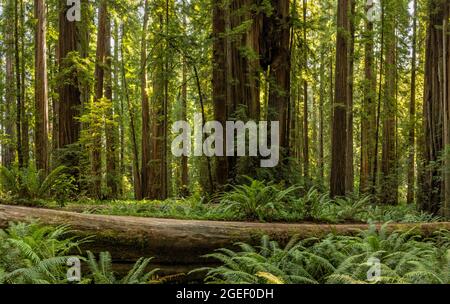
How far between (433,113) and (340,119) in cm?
256

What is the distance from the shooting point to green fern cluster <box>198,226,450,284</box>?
4602 mm

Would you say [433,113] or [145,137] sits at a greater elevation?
[433,113]

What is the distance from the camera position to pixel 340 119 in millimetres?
11664

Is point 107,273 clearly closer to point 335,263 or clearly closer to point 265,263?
point 265,263

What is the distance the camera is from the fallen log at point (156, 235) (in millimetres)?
5656

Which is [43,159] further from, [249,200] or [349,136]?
[349,136]

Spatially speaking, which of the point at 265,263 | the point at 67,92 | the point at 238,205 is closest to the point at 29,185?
the point at 67,92

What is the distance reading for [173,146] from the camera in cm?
2372

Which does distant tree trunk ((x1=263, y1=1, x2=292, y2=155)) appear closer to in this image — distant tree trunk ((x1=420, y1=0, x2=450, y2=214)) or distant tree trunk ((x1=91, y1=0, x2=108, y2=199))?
distant tree trunk ((x1=420, y1=0, x2=450, y2=214))

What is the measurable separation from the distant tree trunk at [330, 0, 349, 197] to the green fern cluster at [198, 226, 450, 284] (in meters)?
5.55

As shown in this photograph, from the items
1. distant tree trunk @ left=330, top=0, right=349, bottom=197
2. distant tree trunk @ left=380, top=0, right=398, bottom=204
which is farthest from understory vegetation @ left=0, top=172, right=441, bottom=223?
distant tree trunk @ left=380, top=0, right=398, bottom=204

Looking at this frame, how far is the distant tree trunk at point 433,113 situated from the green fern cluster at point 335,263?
5.25 metres

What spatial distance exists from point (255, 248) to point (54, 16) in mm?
14748
